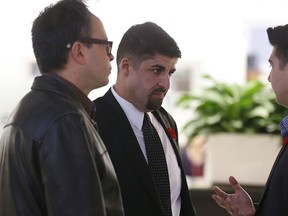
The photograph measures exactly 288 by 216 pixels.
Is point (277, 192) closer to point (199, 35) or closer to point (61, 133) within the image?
point (61, 133)

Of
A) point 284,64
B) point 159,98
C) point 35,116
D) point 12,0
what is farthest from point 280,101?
point 12,0

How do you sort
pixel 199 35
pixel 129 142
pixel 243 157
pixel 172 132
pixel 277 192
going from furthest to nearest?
pixel 199 35
pixel 243 157
pixel 172 132
pixel 129 142
pixel 277 192

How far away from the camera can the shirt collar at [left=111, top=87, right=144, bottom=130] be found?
2990mm

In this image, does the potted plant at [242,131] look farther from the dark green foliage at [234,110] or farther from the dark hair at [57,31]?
the dark hair at [57,31]

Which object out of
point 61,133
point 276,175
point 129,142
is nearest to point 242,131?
point 129,142

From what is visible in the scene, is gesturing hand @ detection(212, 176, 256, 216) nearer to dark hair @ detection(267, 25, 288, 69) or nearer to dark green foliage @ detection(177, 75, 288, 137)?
dark hair @ detection(267, 25, 288, 69)

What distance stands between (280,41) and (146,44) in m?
0.63

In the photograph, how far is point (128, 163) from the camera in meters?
2.80

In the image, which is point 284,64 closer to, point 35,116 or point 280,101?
point 280,101

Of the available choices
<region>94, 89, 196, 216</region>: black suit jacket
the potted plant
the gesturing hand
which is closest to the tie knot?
<region>94, 89, 196, 216</region>: black suit jacket

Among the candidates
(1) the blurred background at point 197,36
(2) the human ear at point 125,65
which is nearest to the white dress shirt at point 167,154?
(2) the human ear at point 125,65

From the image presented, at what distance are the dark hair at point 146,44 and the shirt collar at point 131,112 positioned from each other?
0.63ft

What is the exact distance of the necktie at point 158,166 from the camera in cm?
286

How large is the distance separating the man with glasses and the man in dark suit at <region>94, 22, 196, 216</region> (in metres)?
0.64
